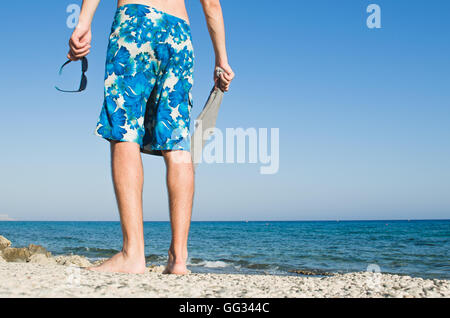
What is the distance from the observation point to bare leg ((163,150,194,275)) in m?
2.50

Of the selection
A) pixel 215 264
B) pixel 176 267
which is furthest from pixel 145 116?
pixel 215 264

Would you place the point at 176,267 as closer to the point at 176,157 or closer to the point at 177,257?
the point at 177,257

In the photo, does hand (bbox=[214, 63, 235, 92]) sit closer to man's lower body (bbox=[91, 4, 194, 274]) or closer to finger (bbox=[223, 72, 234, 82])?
finger (bbox=[223, 72, 234, 82])

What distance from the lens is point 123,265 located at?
231cm

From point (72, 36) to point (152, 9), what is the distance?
552 mm

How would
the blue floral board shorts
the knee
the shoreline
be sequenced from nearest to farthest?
the shoreline → the blue floral board shorts → the knee

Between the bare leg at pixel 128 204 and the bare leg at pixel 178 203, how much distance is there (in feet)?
0.71

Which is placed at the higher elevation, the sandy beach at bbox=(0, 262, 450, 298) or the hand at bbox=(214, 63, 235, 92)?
the hand at bbox=(214, 63, 235, 92)

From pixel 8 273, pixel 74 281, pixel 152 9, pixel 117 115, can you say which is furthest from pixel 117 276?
pixel 152 9

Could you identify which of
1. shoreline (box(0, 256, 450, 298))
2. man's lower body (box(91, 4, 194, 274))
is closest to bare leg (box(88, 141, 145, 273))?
man's lower body (box(91, 4, 194, 274))

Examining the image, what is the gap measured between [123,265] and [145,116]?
1.00 metres

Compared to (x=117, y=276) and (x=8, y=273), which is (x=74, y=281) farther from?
(x=8, y=273)

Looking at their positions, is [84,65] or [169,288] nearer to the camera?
[169,288]

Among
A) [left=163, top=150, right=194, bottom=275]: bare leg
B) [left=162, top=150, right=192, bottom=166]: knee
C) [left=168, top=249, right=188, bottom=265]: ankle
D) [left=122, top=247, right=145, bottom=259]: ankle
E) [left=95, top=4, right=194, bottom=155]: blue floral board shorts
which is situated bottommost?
[left=168, top=249, right=188, bottom=265]: ankle
